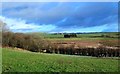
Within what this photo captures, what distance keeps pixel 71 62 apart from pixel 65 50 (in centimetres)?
70

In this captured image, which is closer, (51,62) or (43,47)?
(51,62)

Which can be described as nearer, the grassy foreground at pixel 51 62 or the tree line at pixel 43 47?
the grassy foreground at pixel 51 62

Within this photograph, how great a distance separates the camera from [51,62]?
1563 cm

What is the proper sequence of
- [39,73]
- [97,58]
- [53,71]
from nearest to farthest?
[39,73]
[53,71]
[97,58]

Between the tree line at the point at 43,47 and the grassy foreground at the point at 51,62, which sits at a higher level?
the tree line at the point at 43,47

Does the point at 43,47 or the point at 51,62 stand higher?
the point at 43,47

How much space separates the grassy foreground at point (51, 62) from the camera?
1447cm

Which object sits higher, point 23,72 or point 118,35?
point 118,35

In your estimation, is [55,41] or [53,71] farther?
[55,41]

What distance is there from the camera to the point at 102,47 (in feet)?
53.4

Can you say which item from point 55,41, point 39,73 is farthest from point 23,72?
point 55,41

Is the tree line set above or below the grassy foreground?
above

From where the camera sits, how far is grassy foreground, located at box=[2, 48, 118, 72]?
14469 millimetres

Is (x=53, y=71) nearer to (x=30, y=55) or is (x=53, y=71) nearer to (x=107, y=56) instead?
(x=30, y=55)
